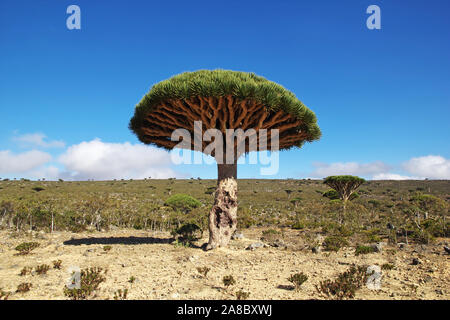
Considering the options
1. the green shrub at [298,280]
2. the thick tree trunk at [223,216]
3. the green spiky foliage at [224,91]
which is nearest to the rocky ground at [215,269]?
the green shrub at [298,280]

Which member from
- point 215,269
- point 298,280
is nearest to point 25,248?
point 215,269

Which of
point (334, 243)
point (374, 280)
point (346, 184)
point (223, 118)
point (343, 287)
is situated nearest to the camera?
point (343, 287)

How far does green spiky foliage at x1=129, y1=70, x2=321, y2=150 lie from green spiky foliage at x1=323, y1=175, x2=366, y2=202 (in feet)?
78.7

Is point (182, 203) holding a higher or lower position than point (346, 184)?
lower

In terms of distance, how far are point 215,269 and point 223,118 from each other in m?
5.06

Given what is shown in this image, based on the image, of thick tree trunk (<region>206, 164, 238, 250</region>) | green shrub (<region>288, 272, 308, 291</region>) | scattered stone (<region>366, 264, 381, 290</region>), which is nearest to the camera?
green shrub (<region>288, 272, 308, 291</region>)

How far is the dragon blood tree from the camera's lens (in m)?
7.88

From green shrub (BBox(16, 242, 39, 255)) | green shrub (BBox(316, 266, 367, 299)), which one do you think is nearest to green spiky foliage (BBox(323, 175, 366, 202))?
green shrub (BBox(316, 266, 367, 299))

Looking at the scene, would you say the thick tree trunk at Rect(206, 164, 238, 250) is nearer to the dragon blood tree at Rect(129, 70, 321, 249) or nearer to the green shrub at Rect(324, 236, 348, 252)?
the dragon blood tree at Rect(129, 70, 321, 249)

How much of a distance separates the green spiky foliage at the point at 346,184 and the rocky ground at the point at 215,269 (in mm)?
20169

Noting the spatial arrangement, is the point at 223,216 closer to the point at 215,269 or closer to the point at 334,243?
the point at 215,269

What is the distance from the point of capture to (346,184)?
3042 centimetres

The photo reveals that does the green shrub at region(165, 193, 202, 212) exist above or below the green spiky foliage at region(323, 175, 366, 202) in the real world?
below

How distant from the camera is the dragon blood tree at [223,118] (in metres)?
7.88
